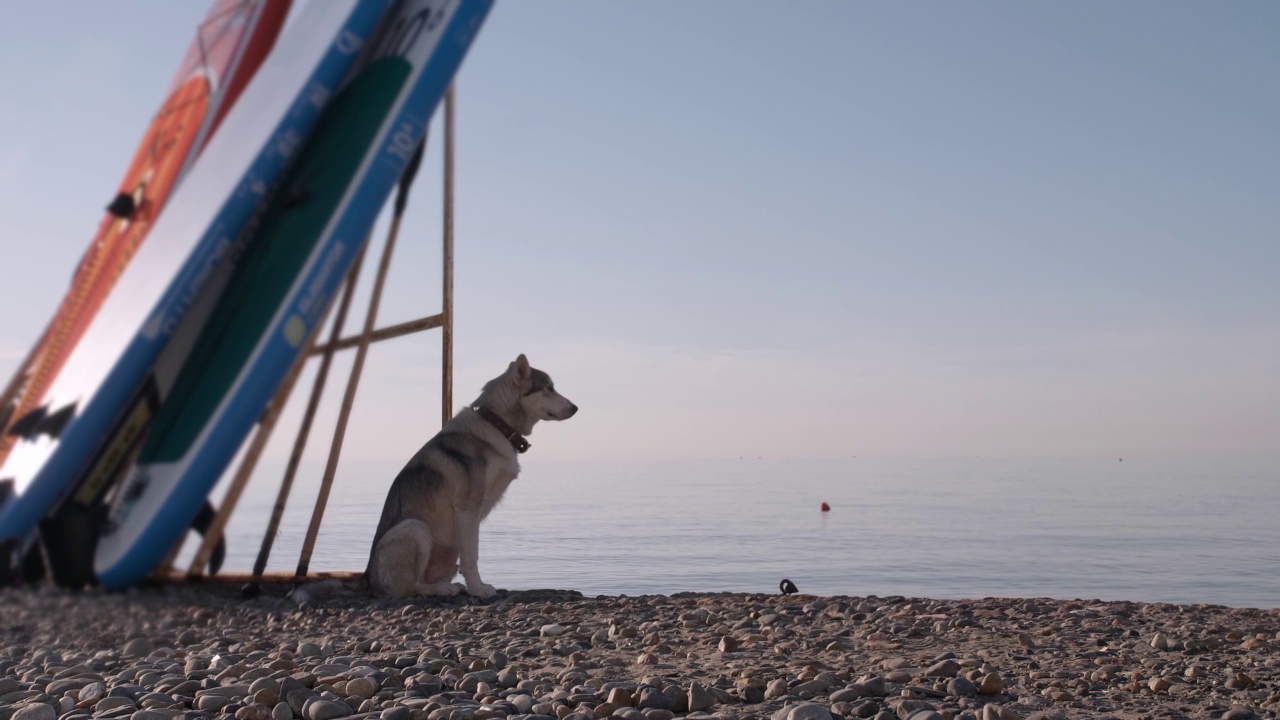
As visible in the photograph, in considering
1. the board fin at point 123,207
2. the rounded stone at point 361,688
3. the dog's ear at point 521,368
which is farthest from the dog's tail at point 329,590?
the rounded stone at point 361,688

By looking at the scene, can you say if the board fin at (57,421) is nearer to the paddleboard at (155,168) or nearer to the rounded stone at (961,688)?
the paddleboard at (155,168)

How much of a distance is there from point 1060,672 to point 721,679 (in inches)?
43.6

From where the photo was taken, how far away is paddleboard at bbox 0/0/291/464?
4.24 m

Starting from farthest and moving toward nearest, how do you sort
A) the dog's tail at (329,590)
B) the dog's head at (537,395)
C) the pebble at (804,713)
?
the dog's head at (537,395)
the dog's tail at (329,590)
the pebble at (804,713)

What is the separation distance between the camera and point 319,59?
446cm

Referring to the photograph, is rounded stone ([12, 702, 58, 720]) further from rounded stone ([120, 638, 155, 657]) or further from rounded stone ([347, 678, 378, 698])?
rounded stone ([120, 638, 155, 657])

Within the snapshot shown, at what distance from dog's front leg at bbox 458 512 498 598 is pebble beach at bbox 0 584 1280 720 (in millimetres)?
436

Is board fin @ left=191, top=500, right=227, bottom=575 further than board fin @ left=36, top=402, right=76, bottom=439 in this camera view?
Yes

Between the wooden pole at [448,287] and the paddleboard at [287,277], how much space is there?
65.5 inches

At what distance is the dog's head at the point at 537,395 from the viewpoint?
6.14 metres

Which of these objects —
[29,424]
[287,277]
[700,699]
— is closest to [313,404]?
[287,277]

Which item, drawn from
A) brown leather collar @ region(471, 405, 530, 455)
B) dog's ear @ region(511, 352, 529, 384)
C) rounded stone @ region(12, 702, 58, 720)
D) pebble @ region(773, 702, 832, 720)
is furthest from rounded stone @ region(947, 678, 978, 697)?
dog's ear @ region(511, 352, 529, 384)

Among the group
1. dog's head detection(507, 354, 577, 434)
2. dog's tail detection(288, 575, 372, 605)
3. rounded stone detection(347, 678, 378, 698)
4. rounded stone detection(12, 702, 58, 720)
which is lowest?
rounded stone detection(12, 702, 58, 720)

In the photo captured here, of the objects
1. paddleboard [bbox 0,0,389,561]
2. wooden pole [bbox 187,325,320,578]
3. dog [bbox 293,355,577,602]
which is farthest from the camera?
dog [bbox 293,355,577,602]
